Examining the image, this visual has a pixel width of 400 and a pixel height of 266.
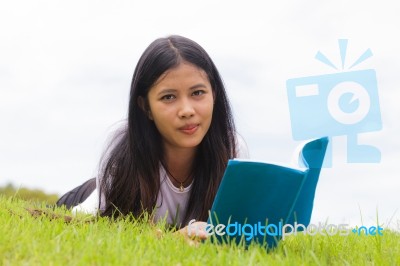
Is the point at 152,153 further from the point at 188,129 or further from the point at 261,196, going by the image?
the point at 261,196

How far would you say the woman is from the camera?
122 inches

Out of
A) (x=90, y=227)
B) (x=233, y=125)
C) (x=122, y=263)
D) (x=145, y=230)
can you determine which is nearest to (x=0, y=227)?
(x=90, y=227)

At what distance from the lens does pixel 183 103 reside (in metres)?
3.00

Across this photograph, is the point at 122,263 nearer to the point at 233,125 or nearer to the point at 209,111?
the point at 209,111

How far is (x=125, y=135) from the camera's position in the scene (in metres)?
3.73

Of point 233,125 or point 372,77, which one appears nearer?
point 372,77

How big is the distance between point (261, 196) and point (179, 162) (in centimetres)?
138

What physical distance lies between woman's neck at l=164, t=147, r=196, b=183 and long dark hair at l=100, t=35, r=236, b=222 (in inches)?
1.6

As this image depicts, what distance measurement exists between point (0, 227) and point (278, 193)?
1.21 metres

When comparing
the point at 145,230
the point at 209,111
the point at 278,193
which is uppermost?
the point at 209,111

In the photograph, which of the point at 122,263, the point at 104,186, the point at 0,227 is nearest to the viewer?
the point at 122,263

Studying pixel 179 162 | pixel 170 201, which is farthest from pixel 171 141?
pixel 170 201

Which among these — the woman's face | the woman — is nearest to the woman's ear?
the woman

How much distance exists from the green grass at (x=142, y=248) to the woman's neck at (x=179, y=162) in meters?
0.77
